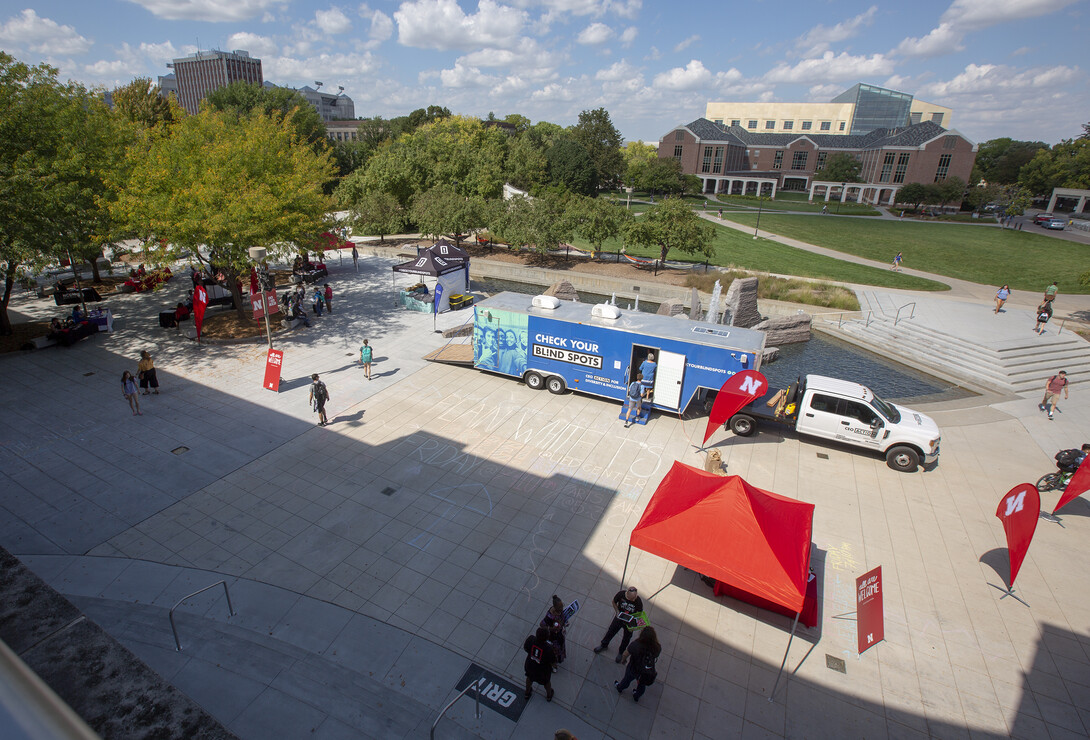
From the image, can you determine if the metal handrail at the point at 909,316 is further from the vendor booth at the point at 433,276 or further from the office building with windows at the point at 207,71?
the office building with windows at the point at 207,71

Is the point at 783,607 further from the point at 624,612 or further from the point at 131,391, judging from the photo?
the point at 131,391

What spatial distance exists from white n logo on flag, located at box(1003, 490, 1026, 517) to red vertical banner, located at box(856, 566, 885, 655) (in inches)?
142

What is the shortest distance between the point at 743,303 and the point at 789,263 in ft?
63.5

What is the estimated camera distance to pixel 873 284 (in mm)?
37750

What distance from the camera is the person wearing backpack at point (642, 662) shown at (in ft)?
26.2

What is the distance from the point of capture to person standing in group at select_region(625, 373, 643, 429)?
53.1 feet

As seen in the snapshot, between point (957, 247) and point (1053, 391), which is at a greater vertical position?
point (957, 247)

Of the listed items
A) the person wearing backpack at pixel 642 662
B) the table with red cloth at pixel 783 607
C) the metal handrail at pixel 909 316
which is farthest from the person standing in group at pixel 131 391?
the metal handrail at pixel 909 316

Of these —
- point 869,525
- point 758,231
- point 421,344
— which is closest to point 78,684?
point 869,525

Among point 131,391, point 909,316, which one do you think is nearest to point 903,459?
point 909,316

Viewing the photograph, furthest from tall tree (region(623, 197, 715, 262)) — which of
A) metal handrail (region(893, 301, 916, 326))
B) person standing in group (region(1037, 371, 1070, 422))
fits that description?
person standing in group (region(1037, 371, 1070, 422))

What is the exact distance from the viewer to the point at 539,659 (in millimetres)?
8031

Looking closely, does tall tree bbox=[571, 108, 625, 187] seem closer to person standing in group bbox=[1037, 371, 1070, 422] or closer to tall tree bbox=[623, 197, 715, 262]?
tall tree bbox=[623, 197, 715, 262]

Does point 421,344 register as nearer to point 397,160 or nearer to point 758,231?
point 397,160
